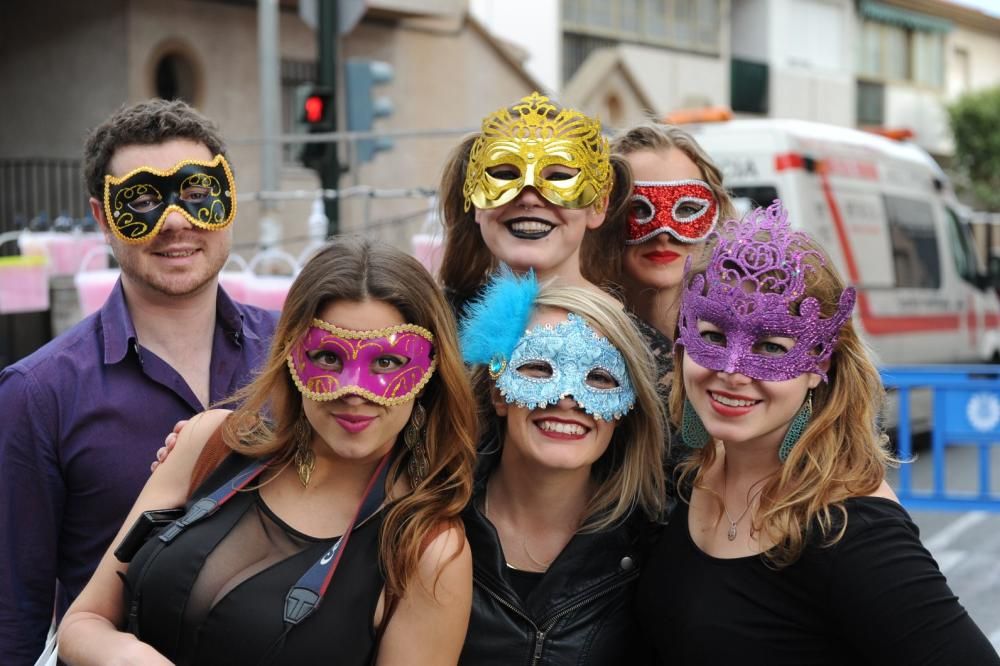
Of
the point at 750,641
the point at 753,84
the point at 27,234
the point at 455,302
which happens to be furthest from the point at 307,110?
the point at 753,84

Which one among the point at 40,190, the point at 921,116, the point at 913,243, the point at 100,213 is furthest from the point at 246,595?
the point at 921,116

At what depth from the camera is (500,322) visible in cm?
312

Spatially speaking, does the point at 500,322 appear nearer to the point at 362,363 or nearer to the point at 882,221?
the point at 362,363

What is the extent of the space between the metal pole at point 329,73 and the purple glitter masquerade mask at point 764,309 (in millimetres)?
7309

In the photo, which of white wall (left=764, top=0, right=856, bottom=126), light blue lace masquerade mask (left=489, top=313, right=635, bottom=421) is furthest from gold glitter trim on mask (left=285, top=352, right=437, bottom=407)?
white wall (left=764, top=0, right=856, bottom=126)

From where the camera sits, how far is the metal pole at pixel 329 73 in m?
10.0

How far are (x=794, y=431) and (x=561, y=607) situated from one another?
2.20 ft

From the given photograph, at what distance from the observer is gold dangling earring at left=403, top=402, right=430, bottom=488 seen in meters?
2.85

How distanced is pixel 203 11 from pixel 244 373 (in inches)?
519

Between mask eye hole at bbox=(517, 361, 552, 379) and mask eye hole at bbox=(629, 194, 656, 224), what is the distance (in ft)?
3.97

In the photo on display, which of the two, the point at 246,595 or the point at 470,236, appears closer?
the point at 246,595

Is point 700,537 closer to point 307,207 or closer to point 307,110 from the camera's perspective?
point 307,110

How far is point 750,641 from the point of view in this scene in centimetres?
263

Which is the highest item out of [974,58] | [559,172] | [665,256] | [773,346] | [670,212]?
[974,58]
